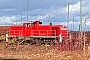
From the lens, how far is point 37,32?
87.1 feet

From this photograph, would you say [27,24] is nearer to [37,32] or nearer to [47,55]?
[37,32]

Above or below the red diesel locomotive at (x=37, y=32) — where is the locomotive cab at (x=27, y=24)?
above

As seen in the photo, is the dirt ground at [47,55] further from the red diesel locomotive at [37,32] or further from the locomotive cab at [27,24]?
the locomotive cab at [27,24]

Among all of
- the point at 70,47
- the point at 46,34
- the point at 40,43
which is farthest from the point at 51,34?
the point at 70,47

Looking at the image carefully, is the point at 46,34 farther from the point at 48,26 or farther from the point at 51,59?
the point at 51,59

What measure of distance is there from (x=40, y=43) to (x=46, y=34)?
221 cm

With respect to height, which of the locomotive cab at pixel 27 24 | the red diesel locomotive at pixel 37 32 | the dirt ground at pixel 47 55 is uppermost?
the locomotive cab at pixel 27 24

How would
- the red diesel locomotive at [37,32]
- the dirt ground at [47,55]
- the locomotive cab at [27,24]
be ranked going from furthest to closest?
the locomotive cab at [27,24], the red diesel locomotive at [37,32], the dirt ground at [47,55]

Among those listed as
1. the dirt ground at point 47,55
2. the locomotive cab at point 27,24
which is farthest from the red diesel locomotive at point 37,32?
the dirt ground at point 47,55

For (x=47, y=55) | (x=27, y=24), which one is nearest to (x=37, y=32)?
(x=27, y=24)

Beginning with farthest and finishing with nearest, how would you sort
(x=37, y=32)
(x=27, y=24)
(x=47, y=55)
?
(x=27, y=24)
(x=37, y=32)
(x=47, y=55)

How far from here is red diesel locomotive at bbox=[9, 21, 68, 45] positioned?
26025 millimetres

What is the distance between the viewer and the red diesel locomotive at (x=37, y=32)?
26.0 meters

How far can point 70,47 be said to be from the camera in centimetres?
1739
